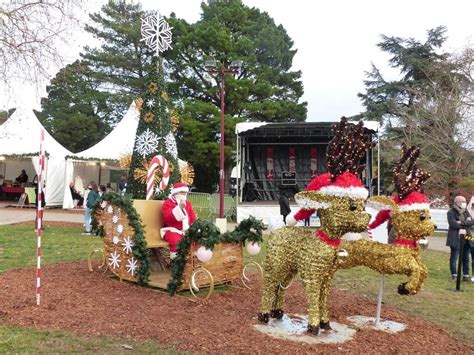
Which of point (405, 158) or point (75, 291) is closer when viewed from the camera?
point (405, 158)

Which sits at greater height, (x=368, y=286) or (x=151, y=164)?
(x=151, y=164)

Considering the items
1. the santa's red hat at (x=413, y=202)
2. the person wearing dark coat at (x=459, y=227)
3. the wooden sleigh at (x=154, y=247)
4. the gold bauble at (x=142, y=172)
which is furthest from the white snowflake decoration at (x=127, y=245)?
the person wearing dark coat at (x=459, y=227)

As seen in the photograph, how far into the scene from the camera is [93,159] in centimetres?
2422

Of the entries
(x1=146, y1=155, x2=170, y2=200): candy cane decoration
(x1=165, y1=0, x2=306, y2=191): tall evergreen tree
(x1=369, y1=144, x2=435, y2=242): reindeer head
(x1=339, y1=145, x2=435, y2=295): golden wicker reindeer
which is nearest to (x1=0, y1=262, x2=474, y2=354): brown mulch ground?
(x1=339, y1=145, x2=435, y2=295): golden wicker reindeer

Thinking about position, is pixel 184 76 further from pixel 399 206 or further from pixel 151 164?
pixel 399 206

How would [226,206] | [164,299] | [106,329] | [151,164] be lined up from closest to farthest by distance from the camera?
[106,329]
[164,299]
[151,164]
[226,206]

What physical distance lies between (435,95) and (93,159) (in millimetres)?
19034

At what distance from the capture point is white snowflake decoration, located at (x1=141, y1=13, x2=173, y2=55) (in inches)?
375

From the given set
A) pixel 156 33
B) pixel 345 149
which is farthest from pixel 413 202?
pixel 156 33

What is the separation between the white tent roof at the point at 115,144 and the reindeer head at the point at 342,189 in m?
19.0

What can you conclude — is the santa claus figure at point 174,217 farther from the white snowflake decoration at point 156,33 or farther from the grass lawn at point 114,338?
the white snowflake decoration at point 156,33

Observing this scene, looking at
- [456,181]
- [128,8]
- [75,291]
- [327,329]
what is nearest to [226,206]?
[456,181]

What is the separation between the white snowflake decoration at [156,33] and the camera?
9523 millimetres

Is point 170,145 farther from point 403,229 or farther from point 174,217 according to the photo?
point 403,229
